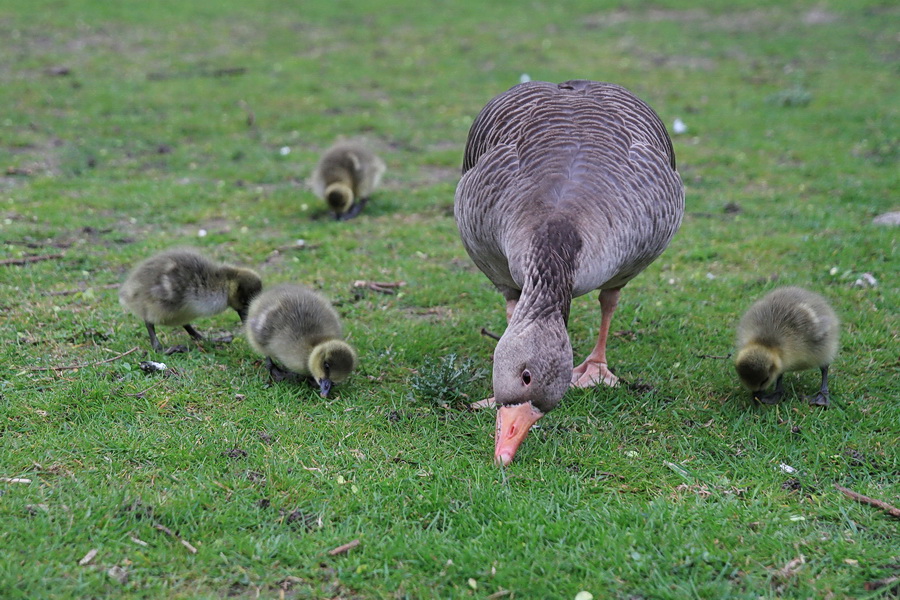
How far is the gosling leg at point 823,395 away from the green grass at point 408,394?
101 mm

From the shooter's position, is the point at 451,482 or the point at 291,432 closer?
the point at 451,482

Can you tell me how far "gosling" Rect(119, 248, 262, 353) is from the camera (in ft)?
17.4

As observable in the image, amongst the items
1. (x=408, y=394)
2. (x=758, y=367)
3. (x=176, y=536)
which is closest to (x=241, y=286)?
(x=408, y=394)

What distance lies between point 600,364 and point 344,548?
8.61 feet

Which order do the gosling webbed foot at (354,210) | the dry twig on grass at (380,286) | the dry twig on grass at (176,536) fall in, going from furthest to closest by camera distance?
the gosling webbed foot at (354,210) < the dry twig on grass at (380,286) < the dry twig on grass at (176,536)

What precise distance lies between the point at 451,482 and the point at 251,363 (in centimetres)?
209

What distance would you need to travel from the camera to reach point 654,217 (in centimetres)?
467

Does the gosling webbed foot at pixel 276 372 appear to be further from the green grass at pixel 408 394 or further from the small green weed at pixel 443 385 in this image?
the small green weed at pixel 443 385

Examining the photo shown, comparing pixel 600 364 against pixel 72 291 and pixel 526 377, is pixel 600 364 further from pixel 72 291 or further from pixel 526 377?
pixel 72 291

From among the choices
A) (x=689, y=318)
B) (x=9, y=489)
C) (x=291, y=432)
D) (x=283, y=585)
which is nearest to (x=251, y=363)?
(x=291, y=432)

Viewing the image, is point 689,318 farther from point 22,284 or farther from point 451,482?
point 22,284

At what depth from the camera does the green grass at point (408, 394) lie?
3494 millimetres

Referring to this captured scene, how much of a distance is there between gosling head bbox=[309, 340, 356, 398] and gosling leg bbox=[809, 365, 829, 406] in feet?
10.1

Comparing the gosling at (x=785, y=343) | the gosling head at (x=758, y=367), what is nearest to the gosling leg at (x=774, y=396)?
the gosling at (x=785, y=343)
